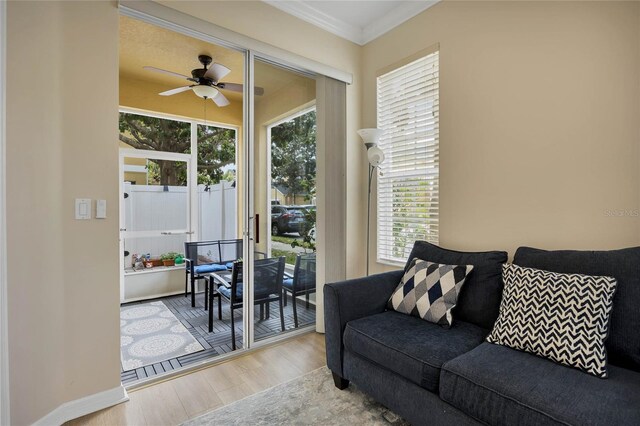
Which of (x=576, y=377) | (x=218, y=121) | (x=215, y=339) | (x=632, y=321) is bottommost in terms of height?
(x=215, y=339)

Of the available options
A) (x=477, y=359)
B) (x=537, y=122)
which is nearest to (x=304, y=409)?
(x=477, y=359)

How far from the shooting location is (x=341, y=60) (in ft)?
A: 10.3

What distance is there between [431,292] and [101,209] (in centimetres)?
207

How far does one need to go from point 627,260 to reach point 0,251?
9.80 ft

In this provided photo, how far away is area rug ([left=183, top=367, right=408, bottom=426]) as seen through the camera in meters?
1.77

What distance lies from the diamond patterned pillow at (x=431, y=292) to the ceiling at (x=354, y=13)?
7.03 ft

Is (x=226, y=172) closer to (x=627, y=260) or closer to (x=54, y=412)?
(x=54, y=412)

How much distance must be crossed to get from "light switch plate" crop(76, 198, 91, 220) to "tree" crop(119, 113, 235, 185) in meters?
2.64

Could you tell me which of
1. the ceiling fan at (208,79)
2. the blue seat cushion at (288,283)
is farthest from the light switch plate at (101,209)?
the ceiling fan at (208,79)

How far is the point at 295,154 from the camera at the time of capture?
3006 mm

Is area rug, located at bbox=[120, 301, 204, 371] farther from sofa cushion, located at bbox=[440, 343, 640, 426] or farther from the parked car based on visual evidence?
sofa cushion, located at bbox=[440, 343, 640, 426]

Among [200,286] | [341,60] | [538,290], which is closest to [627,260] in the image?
[538,290]

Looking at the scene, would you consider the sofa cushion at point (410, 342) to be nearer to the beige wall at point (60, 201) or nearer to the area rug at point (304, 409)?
the area rug at point (304, 409)

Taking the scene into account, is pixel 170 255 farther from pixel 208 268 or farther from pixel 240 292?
pixel 240 292
